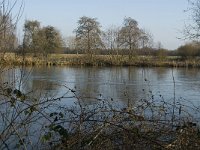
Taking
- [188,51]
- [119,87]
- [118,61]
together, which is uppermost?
[188,51]

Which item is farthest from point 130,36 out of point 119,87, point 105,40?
point 119,87

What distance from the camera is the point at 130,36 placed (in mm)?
53688

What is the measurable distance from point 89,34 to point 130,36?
5815mm

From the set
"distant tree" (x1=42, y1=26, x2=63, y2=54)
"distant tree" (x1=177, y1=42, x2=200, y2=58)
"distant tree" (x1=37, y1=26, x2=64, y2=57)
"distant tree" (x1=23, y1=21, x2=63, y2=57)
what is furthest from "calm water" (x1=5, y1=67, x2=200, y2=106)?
"distant tree" (x1=42, y1=26, x2=63, y2=54)

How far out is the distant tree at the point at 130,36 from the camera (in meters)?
53.6

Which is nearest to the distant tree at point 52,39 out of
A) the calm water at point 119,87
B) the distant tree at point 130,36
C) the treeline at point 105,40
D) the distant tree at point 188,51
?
the treeline at point 105,40

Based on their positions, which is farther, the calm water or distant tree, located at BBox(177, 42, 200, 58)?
distant tree, located at BBox(177, 42, 200, 58)

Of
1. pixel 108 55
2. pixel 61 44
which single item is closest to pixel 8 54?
pixel 108 55

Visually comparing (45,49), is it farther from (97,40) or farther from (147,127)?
(147,127)

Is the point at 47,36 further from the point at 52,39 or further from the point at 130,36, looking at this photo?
the point at 130,36

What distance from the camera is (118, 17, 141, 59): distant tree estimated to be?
53594 millimetres

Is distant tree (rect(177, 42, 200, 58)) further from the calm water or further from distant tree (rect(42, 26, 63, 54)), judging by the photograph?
the calm water

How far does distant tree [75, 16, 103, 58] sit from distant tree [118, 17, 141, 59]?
10.4 ft

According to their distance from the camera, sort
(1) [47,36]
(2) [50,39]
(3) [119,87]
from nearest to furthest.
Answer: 1. (3) [119,87]
2. (2) [50,39]
3. (1) [47,36]
